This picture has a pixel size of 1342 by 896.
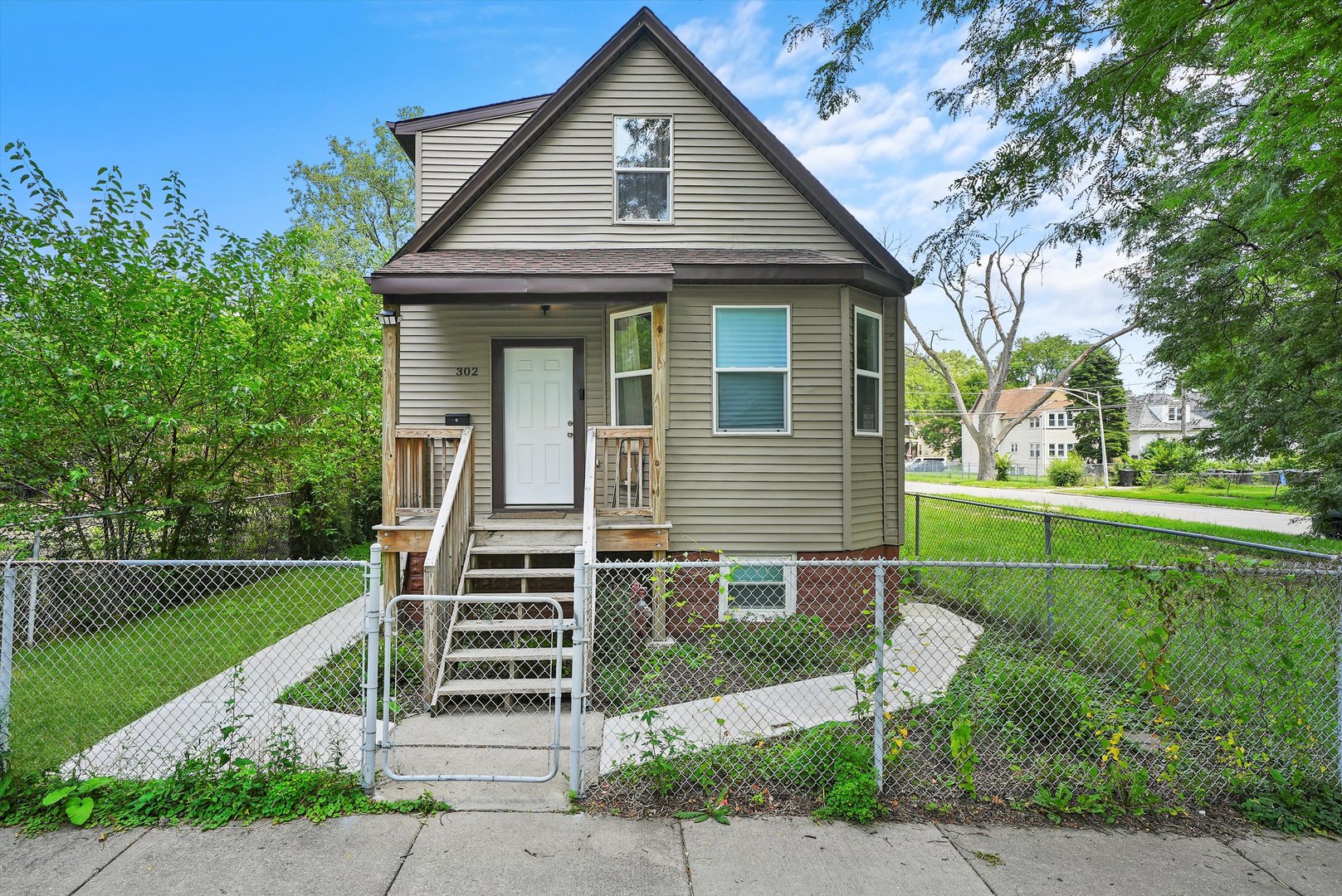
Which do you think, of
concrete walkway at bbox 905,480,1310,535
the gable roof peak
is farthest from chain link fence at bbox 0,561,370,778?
concrete walkway at bbox 905,480,1310,535

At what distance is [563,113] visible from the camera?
7.52 metres

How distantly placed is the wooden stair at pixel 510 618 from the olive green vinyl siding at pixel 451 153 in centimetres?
464

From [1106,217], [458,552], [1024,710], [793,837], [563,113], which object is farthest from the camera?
[563,113]

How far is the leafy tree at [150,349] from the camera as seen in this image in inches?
243

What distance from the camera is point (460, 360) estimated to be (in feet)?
24.6

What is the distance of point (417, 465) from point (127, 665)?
9.78 ft

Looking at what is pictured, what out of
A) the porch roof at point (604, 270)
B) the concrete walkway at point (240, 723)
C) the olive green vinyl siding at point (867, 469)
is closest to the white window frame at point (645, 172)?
the porch roof at point (604, 270)

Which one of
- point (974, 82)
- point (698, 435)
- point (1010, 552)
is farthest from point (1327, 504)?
point (698, 435)

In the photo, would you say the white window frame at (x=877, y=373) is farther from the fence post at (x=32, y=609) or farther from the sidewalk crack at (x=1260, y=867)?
the fence post at (x=32, y=609)

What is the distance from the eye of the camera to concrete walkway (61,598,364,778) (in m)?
3.58

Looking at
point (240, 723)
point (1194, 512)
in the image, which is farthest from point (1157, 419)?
point (240, 723)

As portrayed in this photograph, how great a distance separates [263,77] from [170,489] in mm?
19664

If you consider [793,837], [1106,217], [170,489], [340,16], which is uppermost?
[340,16]

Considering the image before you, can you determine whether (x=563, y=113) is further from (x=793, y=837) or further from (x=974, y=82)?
(x=793, y=837)
